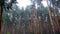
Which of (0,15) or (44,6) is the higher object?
(44,6)

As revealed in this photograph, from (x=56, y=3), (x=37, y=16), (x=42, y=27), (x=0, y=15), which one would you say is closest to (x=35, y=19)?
(x=37, y=16)

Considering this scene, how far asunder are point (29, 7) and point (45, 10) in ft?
0.96

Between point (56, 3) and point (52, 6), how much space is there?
0.09m

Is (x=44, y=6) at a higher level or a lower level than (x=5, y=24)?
higher

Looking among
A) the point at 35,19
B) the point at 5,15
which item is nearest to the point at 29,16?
the point at 35,19

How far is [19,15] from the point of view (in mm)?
2070

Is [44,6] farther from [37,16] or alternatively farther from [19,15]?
[19,15]

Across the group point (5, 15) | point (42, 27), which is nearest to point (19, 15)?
point (5, 15)

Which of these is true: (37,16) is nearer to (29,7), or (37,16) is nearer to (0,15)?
(29,7)

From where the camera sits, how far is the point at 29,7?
6.76 ft

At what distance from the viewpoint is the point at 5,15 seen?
2.08 m

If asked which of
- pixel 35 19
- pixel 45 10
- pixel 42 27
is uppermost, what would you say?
pixel 45 10

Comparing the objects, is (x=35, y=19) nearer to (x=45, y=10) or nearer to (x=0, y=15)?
(x=45, y=10)

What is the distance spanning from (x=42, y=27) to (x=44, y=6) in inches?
14.9
